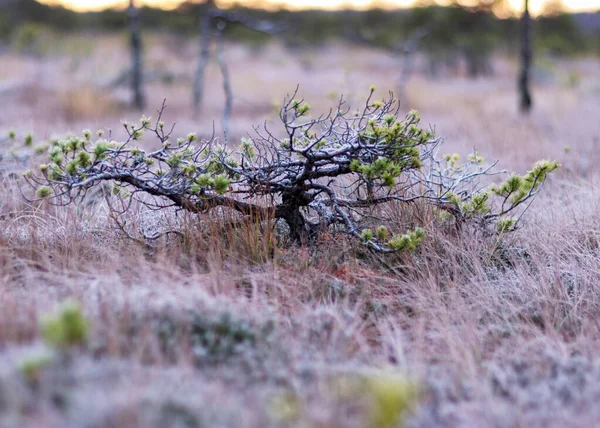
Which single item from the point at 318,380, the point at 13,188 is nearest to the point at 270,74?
the point at 13,188

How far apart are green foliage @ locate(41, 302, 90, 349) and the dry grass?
10 centimetres

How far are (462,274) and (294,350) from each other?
151cm

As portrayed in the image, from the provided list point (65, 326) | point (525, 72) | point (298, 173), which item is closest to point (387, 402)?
point (65, 326)

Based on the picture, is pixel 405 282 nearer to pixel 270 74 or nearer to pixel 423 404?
pixel 423 404

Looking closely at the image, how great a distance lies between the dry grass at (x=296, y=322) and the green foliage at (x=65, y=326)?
10 centimetres

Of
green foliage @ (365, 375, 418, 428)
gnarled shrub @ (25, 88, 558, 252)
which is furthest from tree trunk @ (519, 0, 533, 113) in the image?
green foliage @ (365, 375, 418, 428)

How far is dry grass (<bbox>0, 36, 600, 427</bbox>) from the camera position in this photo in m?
1.95

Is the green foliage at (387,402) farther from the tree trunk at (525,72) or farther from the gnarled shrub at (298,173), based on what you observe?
the tree trunk at (525,72)

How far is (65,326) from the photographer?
6.46 feet

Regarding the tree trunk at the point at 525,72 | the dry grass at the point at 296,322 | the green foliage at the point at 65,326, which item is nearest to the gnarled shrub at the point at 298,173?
the dry grass at the point at 296,322

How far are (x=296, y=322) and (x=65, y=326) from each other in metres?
1.20

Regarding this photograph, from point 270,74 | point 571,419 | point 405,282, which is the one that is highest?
point 270,74

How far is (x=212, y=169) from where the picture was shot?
3.67m

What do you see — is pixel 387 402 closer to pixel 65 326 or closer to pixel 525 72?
pixel 65 326
